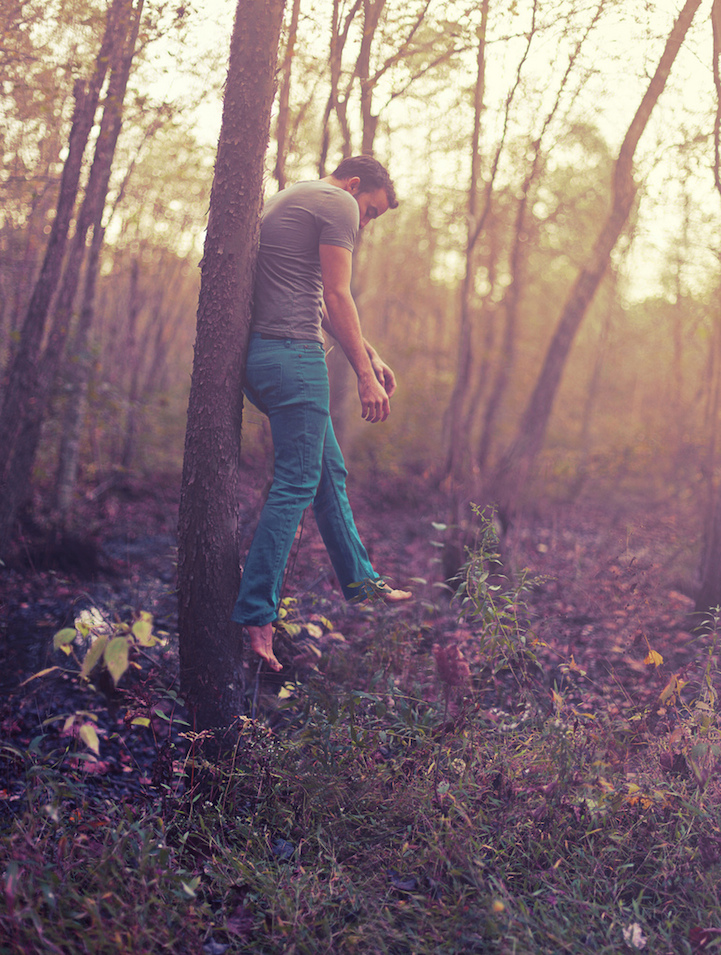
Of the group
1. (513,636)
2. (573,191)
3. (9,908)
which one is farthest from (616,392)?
(9,908)

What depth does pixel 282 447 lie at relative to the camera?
2.67 metres

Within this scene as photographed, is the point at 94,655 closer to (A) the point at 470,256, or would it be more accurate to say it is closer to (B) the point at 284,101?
(B) the point at 284,101

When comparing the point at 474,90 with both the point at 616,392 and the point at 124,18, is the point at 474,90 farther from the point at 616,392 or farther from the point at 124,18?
the point at 616,392

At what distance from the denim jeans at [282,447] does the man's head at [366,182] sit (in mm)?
743

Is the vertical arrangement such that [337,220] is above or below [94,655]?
above

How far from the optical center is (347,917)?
1.92m

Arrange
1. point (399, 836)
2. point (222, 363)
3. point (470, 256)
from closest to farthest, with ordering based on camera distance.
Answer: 1. point (399, 836)
2. point (222, 363)
3. point (470, 256)

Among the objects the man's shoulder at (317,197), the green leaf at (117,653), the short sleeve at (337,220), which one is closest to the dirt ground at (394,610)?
the green leaf at (117,653)

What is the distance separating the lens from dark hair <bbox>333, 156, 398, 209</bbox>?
291cm

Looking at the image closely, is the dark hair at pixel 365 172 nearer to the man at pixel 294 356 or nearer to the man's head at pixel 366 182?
the man's head at pixel 366 182

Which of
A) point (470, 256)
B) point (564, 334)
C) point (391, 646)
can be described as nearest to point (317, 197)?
point (391, 646)

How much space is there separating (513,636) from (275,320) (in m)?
1.62

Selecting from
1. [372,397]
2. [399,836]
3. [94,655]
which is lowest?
[399,836]

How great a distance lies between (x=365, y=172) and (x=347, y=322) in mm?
742
